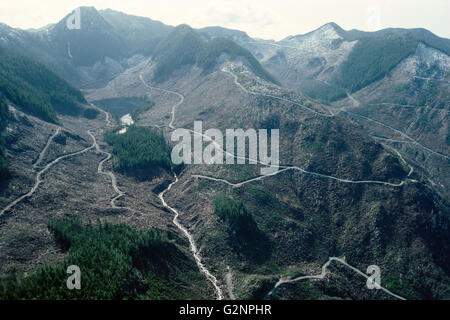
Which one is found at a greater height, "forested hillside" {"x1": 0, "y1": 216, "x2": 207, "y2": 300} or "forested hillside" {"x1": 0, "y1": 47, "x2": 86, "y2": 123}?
"forested hillside" {"x1": 0, "y1": 47, "x2": 86, "y2": 123}

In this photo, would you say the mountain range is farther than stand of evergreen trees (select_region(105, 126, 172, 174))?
No

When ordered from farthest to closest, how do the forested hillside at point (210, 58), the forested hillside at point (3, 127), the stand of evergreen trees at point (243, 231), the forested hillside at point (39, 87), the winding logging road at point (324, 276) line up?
the forested hillside at point (210, 58) → the forested hillside at point (39, 87) → the forested hillside at point (3, 127) → the stand of evergreen trees at point (243, 231) → the winding logging road at point (324, 276)

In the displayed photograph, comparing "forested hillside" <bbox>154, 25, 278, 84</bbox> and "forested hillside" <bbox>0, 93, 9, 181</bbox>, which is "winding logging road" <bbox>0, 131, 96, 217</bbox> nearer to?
"forested hillside" <bbox>0, 93, 9, 181</bbox>

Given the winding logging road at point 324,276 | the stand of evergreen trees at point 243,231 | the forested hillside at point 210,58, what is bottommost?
the winding logging road at point 324,276

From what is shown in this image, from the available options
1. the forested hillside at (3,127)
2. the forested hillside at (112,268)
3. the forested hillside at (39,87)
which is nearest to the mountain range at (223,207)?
the forested hillside at (112,268)

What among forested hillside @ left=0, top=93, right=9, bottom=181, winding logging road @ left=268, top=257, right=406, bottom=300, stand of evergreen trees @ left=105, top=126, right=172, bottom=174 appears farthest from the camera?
stand of evergreen trees @ left=105, top=126, right=172, bottom=174

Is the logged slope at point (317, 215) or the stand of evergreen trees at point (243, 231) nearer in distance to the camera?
the logged slope at point (317, 215)

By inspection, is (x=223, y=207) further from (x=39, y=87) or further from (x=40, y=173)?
(x=39, y=87)

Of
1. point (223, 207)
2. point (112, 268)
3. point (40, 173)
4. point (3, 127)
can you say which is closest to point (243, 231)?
point (223, 207)

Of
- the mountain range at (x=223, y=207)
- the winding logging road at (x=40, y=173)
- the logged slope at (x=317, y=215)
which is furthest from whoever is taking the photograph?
the logged slope at (x=317, y=215)

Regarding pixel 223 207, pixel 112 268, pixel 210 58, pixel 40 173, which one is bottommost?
pixel 112 268

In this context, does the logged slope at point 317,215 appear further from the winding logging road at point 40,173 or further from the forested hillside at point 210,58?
the forested hillside at point 210,58

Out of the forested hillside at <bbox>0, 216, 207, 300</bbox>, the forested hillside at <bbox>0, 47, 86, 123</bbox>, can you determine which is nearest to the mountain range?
the forested hillside at <bbox>0, 216, 207, 300</bbox>
